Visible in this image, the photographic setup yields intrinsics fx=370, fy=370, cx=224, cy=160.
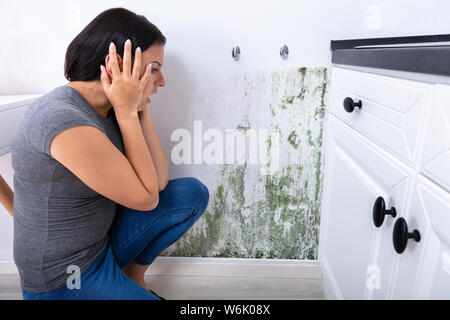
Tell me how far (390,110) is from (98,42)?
605mm

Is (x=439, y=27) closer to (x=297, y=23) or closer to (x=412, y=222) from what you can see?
(x=297, y=23)

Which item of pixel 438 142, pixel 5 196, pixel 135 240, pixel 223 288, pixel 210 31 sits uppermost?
pixel 210 31

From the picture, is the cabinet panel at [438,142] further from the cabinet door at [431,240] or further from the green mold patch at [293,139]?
the green mold patch at [293,139]

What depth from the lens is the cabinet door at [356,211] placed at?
0.72 m

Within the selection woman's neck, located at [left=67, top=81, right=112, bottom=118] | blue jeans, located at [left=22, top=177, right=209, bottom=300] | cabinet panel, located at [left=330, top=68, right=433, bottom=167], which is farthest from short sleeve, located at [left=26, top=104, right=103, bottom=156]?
cabinet panel, located at [left=330, top=68, right=433, bottom=167]

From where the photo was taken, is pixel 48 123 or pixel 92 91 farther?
pixel 92 91

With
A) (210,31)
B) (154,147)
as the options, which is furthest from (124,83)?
(210,31)

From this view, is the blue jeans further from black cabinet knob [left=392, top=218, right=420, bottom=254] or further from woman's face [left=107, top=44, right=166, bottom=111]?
black cabinet knob [left=392, top=218, right=420, bottom=254]

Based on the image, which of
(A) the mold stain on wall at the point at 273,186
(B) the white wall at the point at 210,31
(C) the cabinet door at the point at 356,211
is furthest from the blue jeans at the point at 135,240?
(C) the cabinet door at the point at 356,211

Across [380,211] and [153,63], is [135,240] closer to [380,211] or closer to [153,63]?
[153,63]

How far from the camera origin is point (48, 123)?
67 centimetres

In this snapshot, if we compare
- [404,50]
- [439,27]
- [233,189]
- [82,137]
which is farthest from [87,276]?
[439,27]

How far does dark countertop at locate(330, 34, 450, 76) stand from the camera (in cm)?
54

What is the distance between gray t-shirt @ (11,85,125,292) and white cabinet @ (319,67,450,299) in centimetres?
57
